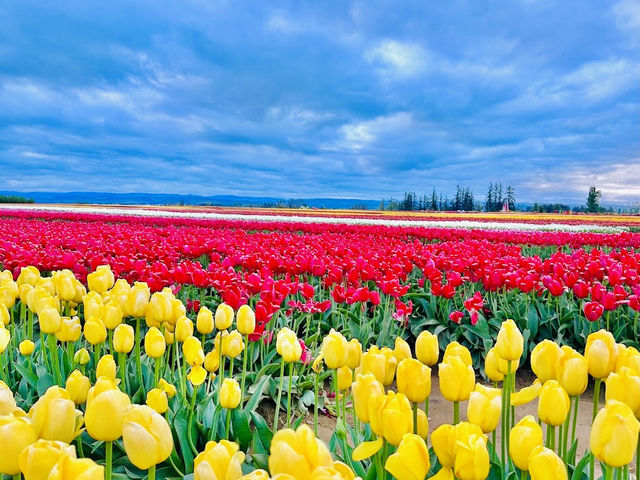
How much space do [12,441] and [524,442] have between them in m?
1.00

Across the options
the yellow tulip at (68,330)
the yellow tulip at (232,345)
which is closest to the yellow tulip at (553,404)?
the yellow tulip at (232,345)

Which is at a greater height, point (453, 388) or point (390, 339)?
point (453, 388)

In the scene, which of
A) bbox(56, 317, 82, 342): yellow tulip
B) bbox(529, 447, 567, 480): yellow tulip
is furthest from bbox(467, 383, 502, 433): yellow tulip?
bbox(56, 317, 82, 342): yellow tulip

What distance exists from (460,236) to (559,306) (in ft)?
21.2

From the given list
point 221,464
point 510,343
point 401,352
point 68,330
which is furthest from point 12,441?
point 68,330

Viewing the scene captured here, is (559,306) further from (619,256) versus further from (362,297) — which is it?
(362,297)

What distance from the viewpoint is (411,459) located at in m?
0.94

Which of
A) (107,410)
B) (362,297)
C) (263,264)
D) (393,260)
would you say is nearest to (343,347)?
(107,410)

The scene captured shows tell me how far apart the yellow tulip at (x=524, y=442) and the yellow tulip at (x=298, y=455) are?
1.55 ft

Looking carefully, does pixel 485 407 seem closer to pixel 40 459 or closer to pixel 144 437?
pixel 144 437

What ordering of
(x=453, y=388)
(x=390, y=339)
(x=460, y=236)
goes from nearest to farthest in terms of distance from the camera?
(x=453, y=388) < (x=390, y=339) < (x=460, y=236)

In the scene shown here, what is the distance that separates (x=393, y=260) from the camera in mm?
5328

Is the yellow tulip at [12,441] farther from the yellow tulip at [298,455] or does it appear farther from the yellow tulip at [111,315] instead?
the yellow tulip at [111,315]

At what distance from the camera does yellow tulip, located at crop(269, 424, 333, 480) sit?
776mm
